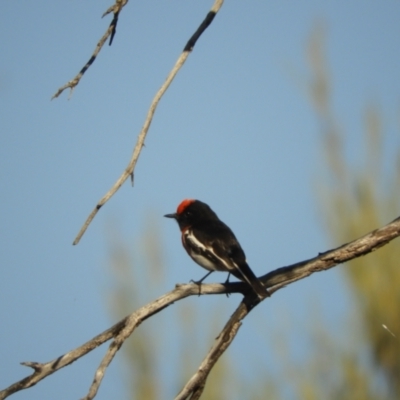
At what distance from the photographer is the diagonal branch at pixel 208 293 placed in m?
2.93

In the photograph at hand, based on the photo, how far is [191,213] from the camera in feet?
18.7

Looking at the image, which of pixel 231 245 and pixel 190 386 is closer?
pixel 190 386

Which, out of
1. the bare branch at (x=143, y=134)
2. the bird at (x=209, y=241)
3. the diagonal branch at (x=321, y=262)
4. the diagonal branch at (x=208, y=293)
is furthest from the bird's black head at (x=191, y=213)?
the bare branch at (x=143, y=134)

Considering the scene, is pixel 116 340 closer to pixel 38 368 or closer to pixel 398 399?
→ pixel 38 368

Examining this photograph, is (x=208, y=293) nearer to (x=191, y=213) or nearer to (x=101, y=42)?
(x=101, y=42)

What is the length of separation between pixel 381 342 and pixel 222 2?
2664 mm

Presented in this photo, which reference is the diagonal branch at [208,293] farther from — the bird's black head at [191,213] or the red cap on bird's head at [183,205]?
the red cap on bird's head at [183,205]

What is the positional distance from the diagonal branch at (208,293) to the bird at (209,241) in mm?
212

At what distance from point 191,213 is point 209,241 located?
747 mm

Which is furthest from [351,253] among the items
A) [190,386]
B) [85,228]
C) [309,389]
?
[309,389]

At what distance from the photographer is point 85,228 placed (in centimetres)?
276

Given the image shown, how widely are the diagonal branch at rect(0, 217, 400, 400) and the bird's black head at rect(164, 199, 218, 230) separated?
71.3 inches

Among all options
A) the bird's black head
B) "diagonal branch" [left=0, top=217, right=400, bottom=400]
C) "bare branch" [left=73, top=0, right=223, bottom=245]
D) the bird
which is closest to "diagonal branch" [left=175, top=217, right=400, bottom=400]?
Answer: "diagonal branch" [left=0, top=217, right=400, bottom=400]

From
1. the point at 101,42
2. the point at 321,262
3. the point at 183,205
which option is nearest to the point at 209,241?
the point at 183,205
